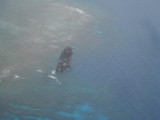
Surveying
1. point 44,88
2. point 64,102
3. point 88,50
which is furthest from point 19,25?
point 64,102

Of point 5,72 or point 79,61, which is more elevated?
point 79,61

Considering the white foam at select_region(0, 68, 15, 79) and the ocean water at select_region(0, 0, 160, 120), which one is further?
the white foam at select_region(0, 68, 15, 79)

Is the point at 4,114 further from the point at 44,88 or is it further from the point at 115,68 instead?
the point at 115,68

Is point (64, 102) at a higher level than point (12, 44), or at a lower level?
lower

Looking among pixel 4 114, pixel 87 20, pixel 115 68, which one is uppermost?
pixel 87 20

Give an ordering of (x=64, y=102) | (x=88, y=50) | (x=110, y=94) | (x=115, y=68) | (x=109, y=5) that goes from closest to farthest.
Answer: (x=64, y=102), (x=110, y=94), (x=115, y=68), (x=88, y=50), (x=109, y=5)

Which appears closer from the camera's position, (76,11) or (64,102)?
(64,102)

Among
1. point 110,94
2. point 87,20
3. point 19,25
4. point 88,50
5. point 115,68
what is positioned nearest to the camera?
point 110,94

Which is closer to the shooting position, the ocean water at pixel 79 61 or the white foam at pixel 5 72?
the ocean water at pixel 79 61
